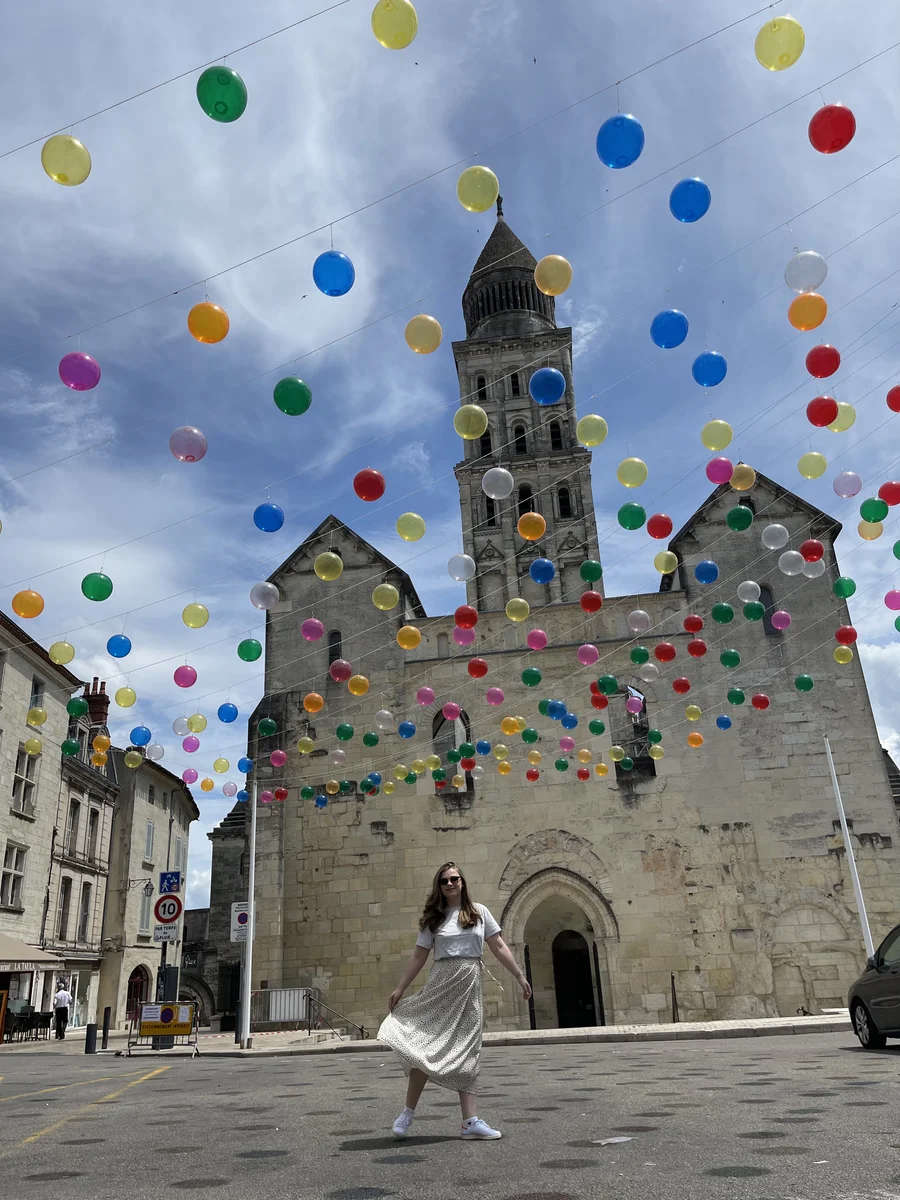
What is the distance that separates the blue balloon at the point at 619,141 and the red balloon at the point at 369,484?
446cm

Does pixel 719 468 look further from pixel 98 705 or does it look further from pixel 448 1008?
pixel 98 705

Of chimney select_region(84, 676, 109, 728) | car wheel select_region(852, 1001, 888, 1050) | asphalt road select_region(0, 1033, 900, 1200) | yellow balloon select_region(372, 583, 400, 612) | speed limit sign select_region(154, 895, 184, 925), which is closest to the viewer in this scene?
asphalt road select_region(0, 1033, 900, 1200)

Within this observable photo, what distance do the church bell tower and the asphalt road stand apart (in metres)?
26.3

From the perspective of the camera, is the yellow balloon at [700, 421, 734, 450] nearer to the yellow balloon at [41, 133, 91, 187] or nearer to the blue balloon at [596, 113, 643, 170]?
the blue balloon at [596, 113, 643, 170]

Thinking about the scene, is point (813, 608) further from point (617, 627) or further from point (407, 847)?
point (407, 847)

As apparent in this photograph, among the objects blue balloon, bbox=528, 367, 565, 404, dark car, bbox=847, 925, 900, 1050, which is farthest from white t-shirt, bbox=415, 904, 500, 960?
blue balloon, bbox=528, 367, 565, 404

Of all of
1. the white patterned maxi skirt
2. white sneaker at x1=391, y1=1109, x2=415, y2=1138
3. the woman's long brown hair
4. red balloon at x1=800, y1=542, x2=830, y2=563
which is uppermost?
red balloon at x1=800, y1=542, x2=830, y2=563

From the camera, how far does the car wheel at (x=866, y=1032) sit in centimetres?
942

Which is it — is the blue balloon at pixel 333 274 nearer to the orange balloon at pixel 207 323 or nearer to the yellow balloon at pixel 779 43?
the orange balloon at pixel 207 323

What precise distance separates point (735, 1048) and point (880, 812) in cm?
1091

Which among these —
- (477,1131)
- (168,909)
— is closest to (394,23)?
(477,1131)

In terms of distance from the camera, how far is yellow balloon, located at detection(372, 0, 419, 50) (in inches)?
260

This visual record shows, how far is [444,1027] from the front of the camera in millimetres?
Result: 5090

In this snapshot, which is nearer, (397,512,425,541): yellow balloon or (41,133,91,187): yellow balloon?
(41,133,91,187): yellow balloon
